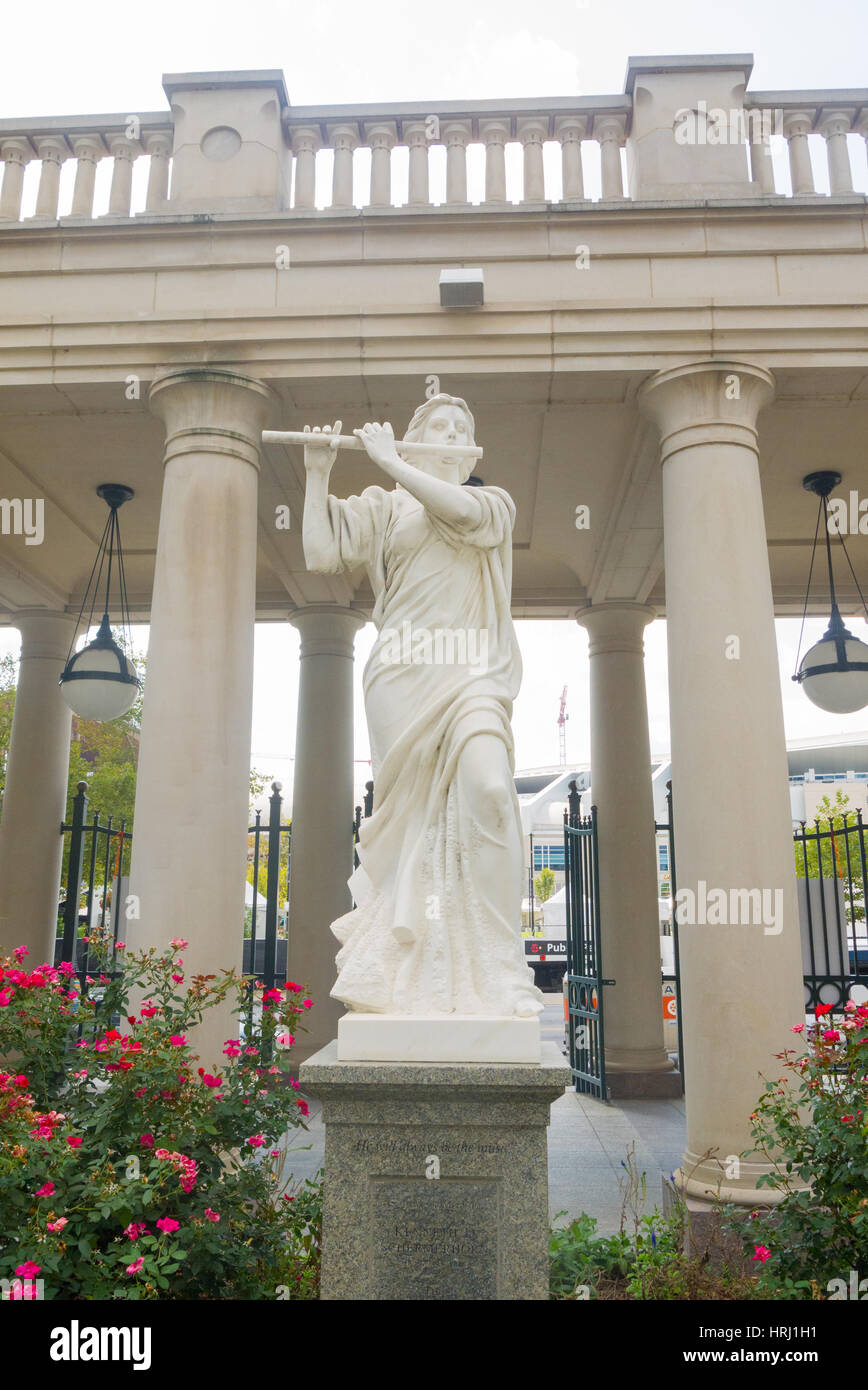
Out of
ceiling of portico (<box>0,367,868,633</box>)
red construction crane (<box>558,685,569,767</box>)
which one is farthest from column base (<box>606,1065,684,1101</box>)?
red construction crane (<box>558,685,569,767</box>)

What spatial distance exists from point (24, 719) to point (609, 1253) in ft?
31.7

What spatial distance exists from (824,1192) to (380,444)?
12.0ft

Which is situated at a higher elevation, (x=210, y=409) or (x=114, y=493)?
(x=114, y=493)

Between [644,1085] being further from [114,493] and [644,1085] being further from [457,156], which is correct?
[457,156]

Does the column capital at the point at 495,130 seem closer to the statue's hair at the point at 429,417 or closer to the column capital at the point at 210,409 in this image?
the column capital at the point at 210,409

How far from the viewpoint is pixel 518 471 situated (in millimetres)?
9422

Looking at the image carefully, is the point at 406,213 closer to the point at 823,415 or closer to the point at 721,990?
the point at 823,415

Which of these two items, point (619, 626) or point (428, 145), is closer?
point (428, 145)

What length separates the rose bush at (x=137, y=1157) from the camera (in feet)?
11.8

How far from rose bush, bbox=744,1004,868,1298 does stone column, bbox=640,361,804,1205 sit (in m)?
1.46

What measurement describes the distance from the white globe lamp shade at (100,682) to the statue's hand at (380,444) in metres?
5.78

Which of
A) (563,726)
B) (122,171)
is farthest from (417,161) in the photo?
(563,726)

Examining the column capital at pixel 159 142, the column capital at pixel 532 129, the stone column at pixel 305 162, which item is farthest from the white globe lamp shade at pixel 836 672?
the column capital at pixel 159 142
